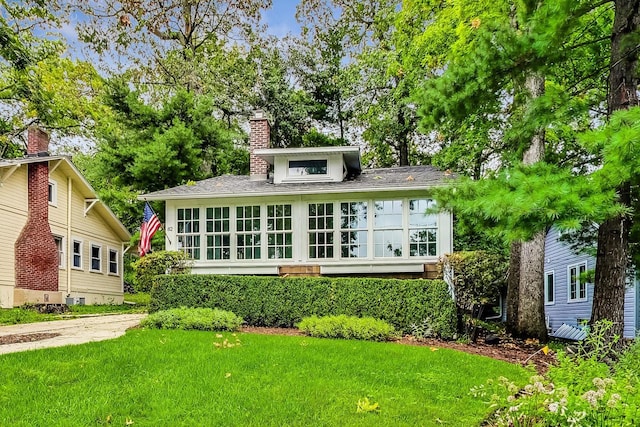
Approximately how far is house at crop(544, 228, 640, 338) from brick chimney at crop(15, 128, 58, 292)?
607 inches

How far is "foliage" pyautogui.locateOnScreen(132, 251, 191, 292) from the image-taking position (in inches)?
458

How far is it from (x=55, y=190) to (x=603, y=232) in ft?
56.4

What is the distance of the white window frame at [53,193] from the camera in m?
17.5

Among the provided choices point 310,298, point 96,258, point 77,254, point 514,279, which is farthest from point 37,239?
point 514,279

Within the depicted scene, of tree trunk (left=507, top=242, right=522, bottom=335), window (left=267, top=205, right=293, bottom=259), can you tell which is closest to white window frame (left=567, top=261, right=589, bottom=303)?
tree trunk (left=507, top=242, right=522, bottom=335)

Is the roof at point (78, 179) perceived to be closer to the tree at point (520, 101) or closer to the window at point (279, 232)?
the window at point (279, 232)

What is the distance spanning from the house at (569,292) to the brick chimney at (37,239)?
15.4 meters

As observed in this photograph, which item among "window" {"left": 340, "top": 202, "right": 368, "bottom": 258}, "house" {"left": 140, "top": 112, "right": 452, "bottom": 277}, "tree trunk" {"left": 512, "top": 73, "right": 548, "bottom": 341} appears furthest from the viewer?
"window" {"left": 340, "top": 202, "right": 368, "bottom": 258}

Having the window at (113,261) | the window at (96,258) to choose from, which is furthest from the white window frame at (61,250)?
the window at (113,261)

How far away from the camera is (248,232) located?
13.7 m

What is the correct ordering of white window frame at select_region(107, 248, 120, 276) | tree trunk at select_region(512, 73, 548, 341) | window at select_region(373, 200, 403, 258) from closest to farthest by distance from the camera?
tree trunk at select_region(512, 73, 548, 341) → window at select_region(373, 200, 403, 258) → white window frame at select_region(107, 248, 120, 276)

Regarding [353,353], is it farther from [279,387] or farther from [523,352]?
[523,352]

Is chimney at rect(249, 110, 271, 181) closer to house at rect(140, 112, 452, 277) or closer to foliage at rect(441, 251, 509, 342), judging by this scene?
house at rect(140, 112, 452, 277)

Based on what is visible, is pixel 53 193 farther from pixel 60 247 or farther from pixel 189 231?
pixel 189 231
